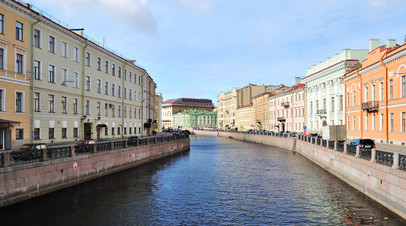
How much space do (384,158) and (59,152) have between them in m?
17.8

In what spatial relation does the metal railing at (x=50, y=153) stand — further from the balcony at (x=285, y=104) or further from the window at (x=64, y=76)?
the balcony at (x=285, y=104)

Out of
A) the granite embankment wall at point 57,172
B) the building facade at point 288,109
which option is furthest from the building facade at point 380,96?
the granite embankment wall at point 57,172

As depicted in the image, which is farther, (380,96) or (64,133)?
(380,96)

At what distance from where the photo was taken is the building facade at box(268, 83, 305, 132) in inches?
2709

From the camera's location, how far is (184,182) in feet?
78.3

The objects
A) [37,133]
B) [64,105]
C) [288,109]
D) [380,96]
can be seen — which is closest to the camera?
[37,133]

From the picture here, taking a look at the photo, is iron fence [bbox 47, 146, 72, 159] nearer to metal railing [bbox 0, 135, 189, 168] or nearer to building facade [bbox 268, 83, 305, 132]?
metal railing [bbox 0, 135, 189, 168]

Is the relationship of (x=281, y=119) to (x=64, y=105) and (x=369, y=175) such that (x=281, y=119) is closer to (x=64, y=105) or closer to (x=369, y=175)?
(x=64, y=105)

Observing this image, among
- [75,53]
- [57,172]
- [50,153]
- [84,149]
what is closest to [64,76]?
[75,53]

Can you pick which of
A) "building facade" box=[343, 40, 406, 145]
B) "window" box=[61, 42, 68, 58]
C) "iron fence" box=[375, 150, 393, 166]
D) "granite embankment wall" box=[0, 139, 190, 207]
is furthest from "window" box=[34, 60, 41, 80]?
"building facade" box=[343, 40, 406, 145]

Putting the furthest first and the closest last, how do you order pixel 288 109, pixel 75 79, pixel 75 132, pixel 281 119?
1. pixel 281 119
2. pixel 288 109
3. pixel 75 79
4. pixel 75 132

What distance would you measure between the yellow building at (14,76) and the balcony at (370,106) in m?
35.9

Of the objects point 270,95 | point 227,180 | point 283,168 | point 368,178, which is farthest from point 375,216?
point 270,95

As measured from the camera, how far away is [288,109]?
246 ft
